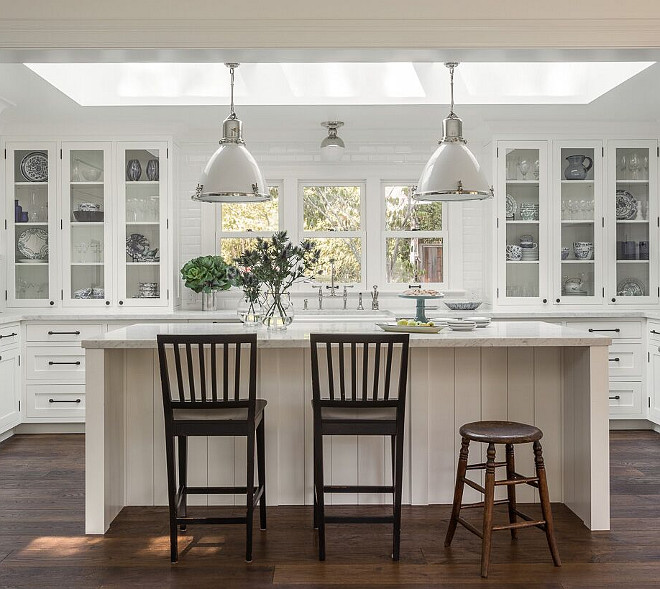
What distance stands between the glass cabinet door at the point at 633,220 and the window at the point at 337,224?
207cm

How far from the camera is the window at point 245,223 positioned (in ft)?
20.4

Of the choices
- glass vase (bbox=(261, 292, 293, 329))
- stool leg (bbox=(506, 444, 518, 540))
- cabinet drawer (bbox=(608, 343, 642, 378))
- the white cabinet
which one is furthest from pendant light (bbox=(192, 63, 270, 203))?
cabinet drawer (bbox=(608, 343, 642, 378))

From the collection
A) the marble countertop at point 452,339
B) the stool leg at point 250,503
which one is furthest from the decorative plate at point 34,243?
the stool leg at point 250,503

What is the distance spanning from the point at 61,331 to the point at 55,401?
1.77 feet

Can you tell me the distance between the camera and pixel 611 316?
5.51m

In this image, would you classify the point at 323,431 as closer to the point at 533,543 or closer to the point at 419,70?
the point at 533,543

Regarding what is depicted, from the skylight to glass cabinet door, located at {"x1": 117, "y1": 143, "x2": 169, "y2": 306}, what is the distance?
0.61 meters

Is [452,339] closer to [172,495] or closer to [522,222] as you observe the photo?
[172,495]

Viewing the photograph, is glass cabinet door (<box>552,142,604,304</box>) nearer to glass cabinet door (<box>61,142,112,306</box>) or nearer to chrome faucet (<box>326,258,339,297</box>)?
chrome faucet (<box>326,258,339,297</box>)

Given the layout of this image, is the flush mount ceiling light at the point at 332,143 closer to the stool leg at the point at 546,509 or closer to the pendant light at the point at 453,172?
the pendant light at the point at 453,172

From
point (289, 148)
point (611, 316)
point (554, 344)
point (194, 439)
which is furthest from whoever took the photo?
point (289, 148)

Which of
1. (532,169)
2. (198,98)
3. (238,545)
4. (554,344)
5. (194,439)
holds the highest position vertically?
(198,98)

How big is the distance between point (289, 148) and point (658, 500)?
391 cm

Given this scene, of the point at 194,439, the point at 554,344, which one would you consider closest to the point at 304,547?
the point at 194,439
